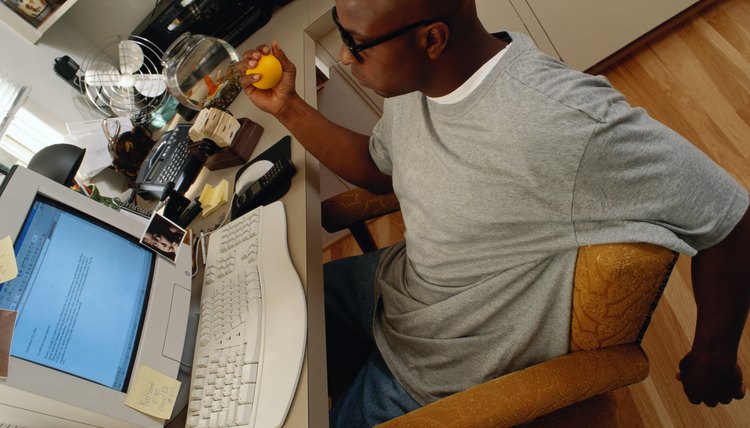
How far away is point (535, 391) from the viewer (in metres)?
0.71

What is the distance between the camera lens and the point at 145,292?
0.91 metres

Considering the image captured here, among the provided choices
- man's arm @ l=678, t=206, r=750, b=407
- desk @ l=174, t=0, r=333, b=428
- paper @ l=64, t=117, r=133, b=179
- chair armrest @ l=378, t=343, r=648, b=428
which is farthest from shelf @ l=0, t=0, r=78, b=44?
man's arm @ l=678, t=206, r=750, b=407

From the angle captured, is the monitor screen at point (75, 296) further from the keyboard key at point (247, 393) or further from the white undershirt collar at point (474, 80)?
the white undershirt collar at point (474, 80)

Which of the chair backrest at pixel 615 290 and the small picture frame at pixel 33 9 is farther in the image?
the small picture frame at pixel 33 9

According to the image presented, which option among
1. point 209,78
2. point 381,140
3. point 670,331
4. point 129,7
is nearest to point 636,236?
point 381,140

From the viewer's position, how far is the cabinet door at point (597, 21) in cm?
183

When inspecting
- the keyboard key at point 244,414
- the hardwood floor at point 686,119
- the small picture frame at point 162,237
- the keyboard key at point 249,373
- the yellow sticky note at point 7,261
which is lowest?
the hardwood floor at point 686,119

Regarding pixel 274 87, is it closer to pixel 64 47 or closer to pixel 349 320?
pixel 349 320

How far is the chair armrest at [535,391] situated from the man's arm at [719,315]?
13 centimetres

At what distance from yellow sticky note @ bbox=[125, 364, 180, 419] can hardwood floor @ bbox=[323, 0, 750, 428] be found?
3.97 ft

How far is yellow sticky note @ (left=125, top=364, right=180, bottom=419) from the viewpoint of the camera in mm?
769

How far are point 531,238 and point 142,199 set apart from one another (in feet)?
4.06

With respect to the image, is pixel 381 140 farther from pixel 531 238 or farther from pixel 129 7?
pixel 129 7

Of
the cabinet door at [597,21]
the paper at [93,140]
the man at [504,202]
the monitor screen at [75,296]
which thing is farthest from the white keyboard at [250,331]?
the cabinet door at [597,21]
